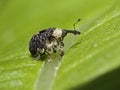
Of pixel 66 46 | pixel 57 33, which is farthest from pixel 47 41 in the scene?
pixel 66 46

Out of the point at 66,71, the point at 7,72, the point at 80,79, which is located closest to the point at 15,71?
the point at 7,72

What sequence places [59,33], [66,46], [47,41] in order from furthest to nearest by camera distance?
1. [47,41]
2. [59,33]
3. [66,46]

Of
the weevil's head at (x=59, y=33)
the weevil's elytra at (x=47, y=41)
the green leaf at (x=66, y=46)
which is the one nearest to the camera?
the green leaf at (x=66, y=46)

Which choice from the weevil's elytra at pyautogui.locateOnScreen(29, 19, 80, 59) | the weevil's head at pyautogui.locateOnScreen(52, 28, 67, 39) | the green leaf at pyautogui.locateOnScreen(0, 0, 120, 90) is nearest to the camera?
the green leaf at pyautogui.locateOnScreen(0, 0, 120, 90)

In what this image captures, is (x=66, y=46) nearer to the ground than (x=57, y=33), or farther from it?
nearer to the ground

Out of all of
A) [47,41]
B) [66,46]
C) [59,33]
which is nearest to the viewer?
[66,46]

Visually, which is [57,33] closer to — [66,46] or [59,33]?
[59,33]
